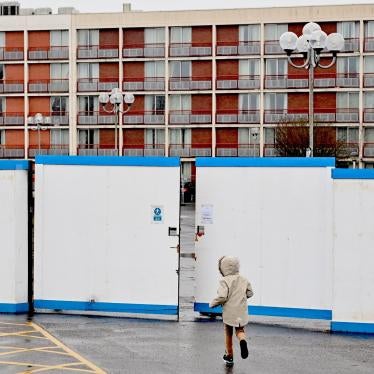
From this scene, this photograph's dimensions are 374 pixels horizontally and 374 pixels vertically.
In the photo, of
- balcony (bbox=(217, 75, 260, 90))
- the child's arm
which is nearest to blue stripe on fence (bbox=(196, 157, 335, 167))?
the child's arm

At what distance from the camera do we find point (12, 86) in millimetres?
73938

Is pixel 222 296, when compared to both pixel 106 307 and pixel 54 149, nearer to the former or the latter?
pixel 106 307

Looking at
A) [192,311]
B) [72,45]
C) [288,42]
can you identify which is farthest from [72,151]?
[192,311]

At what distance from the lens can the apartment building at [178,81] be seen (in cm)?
6919

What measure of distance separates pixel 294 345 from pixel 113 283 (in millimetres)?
3321

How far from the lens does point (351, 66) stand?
69500 millimetres

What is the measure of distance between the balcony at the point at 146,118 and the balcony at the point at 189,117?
0.83 metres

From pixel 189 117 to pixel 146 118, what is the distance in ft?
11.6

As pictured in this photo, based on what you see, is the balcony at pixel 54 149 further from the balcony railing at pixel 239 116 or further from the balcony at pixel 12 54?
the balcony railing at pixel 239 116

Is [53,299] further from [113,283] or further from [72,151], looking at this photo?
[72,151]

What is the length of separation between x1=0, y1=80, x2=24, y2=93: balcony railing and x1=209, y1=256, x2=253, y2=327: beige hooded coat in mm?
65809

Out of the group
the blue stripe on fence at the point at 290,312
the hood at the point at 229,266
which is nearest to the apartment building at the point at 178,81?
the blue stripe on fence at the point at 290,312

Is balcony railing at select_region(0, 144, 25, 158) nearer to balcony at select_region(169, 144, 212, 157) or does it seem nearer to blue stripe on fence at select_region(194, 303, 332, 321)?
balcony at select_region(169, 144, 212, 157)

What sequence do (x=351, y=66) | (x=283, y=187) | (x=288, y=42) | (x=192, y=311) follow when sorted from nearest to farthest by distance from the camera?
1. (x=283, y=187)
2. (x=192, y=311)
3. (x=288, y=42)
4. (x=351, y=66)
